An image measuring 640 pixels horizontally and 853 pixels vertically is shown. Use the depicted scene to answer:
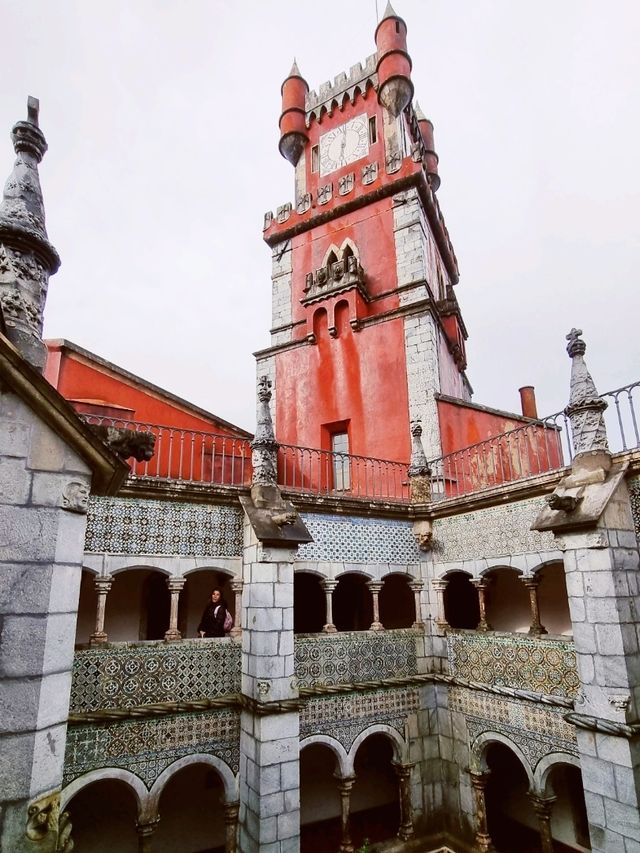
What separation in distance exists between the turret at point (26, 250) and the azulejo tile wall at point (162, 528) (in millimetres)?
4670

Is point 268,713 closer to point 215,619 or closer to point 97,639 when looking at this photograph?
point 215,619

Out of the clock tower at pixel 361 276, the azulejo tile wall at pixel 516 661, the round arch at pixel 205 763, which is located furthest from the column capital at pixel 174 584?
the clock tower at pixel 361 276

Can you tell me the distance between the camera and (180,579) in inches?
296

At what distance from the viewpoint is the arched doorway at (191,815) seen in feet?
29.5

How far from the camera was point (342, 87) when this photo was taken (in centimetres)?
1566

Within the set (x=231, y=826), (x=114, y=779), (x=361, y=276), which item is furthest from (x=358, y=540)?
(x=361, y=276)

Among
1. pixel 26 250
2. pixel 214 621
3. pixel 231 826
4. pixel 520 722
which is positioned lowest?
pixel 231 826

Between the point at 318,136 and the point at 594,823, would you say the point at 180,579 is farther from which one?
the point at 318,136

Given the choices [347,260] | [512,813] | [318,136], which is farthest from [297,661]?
[318,136]

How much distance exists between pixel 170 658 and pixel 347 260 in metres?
→ 10.3

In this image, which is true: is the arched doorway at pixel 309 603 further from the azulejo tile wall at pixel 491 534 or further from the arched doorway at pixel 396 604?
the azulejo tile wall at pixel 491 534

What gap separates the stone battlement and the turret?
14.6 metres

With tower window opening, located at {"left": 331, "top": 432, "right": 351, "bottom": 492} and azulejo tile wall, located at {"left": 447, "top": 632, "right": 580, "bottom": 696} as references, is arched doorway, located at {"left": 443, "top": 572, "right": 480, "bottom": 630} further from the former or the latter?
tower window opening, located at {"left": 331, "top": 432, "right": 351, "bottom": 492}

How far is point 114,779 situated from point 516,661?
233 inches
